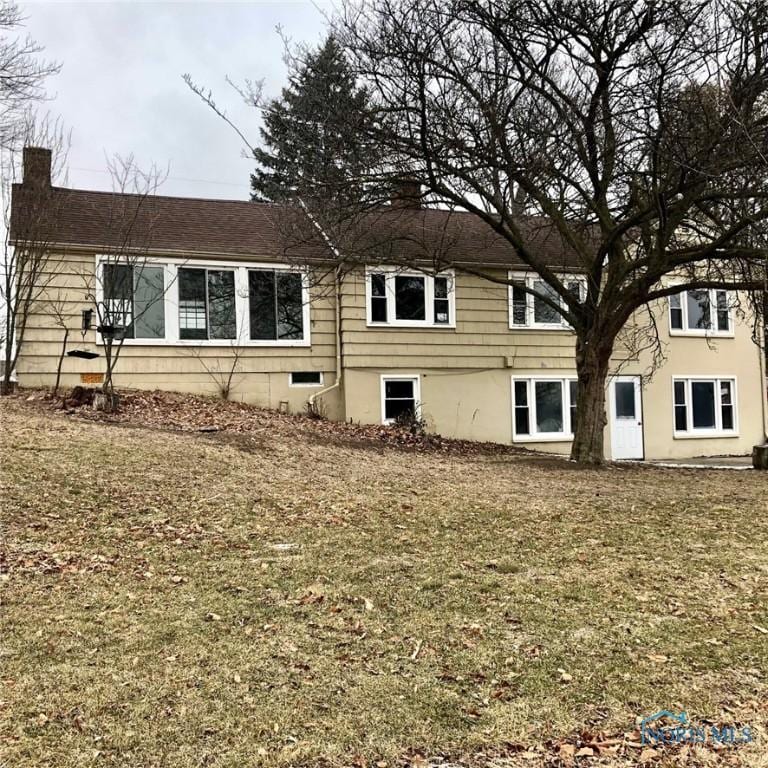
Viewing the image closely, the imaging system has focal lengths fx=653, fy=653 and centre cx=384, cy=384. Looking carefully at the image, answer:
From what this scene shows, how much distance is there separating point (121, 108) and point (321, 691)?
57.6 ft

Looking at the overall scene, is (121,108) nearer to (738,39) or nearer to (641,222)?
(641,222)

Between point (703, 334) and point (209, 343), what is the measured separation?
1312 centimetres

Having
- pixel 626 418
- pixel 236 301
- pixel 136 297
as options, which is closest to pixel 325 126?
pixel 236 301

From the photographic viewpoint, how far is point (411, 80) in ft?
31.0

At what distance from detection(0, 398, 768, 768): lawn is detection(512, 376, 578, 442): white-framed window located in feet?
27.4

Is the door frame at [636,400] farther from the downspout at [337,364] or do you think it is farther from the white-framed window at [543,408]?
the downspout at [337,364]

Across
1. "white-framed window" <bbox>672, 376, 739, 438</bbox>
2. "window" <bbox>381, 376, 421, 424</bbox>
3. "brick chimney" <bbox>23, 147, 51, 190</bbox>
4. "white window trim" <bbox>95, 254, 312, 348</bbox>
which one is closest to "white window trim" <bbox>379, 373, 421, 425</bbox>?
"window" <bbox>381, 376, 421, 424</bbox>

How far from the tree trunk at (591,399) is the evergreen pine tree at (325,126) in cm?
498

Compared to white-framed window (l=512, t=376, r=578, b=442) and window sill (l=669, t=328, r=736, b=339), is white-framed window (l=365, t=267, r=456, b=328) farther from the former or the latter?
window sill (l=669, t=328, r=736, b=339)

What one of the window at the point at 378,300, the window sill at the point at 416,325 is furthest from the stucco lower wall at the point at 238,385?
the window at the point at 378,300

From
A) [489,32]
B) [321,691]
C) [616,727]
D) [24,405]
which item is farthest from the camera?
[24,405]

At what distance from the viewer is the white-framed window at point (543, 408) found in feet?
52.8

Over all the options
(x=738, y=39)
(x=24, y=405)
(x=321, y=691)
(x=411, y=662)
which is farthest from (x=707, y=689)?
(x=24, y=405)

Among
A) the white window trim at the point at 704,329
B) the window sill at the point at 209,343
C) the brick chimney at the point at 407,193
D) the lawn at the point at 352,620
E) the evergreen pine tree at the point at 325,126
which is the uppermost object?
the evergreen pine tree at the point at 325,126
